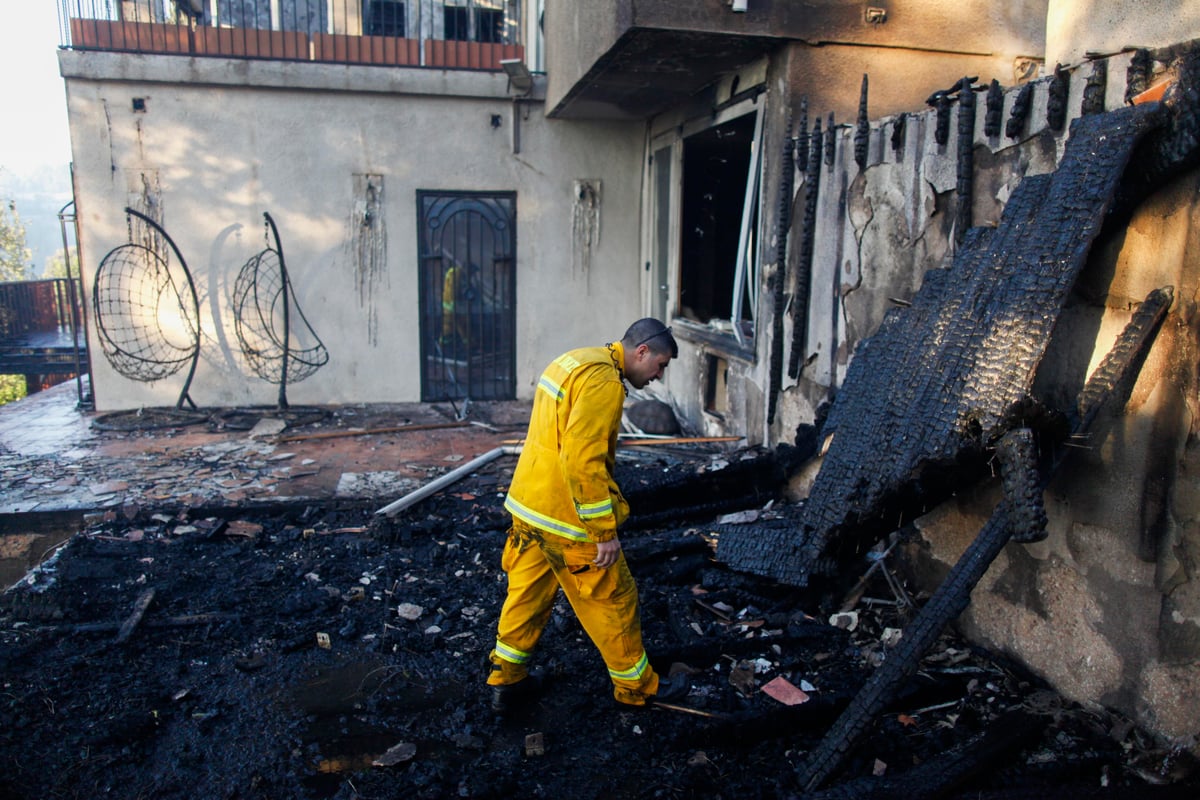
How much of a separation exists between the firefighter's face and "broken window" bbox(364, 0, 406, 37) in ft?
26.5

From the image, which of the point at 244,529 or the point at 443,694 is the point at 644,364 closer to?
the point at 443,694

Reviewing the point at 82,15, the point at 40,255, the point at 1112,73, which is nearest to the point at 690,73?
the point at 1112,73

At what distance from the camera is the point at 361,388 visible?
1028cm

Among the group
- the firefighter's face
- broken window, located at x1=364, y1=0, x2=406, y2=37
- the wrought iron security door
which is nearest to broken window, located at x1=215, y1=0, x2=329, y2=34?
broken window, located at x1=364, y1=0, x2=406, y2=37

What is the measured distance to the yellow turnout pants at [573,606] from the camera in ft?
11.9

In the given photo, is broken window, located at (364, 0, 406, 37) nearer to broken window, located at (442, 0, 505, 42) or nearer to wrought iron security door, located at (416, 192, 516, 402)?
broken window, located at (442, 0, 505, 42)

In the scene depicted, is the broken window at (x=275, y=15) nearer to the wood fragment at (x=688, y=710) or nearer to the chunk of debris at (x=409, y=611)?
the chunk of debris at (x=409, y=611)

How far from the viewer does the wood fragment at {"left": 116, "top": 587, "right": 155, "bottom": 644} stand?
4.43 metres

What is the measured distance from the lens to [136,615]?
462cm

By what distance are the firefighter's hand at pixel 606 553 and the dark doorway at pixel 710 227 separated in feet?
19.6

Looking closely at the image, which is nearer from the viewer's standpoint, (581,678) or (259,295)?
(581,678)

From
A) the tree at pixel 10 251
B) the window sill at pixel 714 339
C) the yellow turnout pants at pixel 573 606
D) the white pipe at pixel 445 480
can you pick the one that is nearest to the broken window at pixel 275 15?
the window sill at pixel 714 339

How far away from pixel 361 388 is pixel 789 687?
7.53 meters

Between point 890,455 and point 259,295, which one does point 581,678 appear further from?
point 259,295
